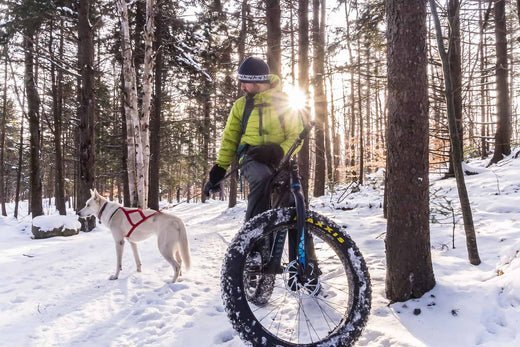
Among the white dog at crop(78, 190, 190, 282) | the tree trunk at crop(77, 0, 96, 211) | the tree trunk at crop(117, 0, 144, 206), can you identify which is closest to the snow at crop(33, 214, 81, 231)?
the tree trunk at crop(77, 0, 96, 211)

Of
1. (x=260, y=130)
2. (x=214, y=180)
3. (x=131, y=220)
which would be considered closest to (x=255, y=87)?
(x=260, y=130)

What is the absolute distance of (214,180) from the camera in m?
3.59

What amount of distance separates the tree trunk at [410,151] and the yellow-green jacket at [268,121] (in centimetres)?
114

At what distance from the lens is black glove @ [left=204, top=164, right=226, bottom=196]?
3.57 meters

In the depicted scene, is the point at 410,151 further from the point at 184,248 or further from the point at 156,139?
the point at 156,139

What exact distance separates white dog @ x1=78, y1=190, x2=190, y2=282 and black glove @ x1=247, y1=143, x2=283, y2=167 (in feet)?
9.73

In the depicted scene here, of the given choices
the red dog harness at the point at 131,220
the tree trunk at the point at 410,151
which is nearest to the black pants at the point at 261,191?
the tree trunk at the point at 410,151

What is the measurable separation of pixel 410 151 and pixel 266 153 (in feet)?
5.04

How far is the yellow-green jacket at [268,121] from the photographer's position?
3.49 m

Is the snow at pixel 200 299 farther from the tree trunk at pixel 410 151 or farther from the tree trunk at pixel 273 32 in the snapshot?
the tree trunk at pixel 273 32

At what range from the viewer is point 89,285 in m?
5.63

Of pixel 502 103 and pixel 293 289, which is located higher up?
pixel 502 103

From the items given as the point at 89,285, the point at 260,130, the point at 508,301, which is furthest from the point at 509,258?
the point at 89,285

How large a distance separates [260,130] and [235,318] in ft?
5.68
